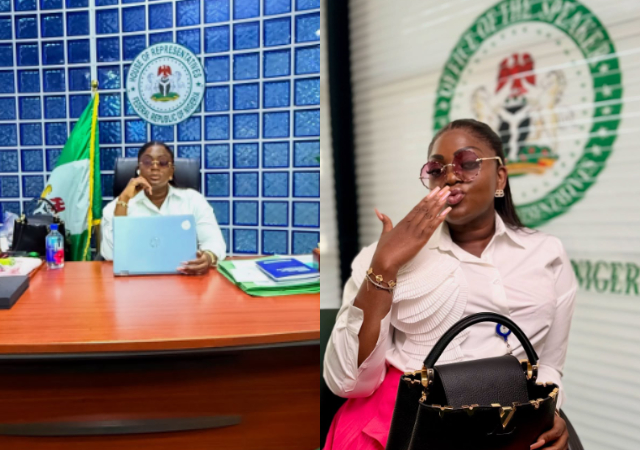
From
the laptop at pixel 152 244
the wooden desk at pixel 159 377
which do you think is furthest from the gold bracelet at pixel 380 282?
the laptop at pixel 152 244

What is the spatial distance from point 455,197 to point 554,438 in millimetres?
341

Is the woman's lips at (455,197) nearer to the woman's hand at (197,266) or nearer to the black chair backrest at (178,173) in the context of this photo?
the woman's hand at (197,266)

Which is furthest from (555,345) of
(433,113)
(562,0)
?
(562,0)

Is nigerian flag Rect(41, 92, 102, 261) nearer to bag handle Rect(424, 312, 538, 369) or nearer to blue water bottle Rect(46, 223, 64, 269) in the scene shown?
blue water bottle Rect(46, 223, 64, 269)

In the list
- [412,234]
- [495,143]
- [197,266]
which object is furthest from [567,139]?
[197,266]

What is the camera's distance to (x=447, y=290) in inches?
25.9

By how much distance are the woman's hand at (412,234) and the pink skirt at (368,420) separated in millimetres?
193

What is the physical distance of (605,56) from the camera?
0.70 metres

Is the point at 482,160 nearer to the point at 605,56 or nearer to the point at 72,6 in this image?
the point at 605,56

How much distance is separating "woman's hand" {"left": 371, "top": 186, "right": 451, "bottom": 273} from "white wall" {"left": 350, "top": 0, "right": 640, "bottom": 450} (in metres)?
0.23

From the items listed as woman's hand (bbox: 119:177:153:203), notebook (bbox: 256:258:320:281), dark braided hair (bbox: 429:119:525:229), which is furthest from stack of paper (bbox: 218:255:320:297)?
woman's hand (bbox: 119:177:153:203)

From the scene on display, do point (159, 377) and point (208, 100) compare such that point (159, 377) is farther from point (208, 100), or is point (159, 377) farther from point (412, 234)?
point (208, 100)

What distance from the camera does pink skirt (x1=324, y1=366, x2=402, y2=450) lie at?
0.65 m

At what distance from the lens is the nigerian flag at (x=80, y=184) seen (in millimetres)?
2312
